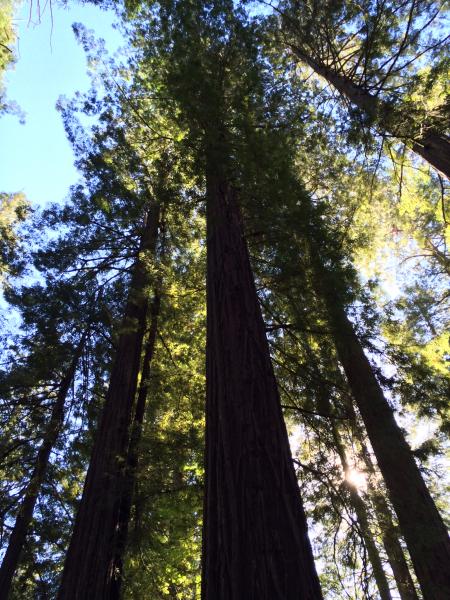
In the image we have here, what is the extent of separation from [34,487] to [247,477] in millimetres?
5576

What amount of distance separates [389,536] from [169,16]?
8.46 m

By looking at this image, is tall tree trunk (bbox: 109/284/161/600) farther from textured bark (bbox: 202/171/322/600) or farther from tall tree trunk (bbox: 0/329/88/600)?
textured bark (bbox: 202/171/322/600)

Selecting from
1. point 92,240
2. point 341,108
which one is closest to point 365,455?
point 92,240

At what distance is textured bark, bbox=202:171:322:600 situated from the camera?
2.01 meters

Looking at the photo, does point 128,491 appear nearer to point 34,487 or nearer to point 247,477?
point 34,487

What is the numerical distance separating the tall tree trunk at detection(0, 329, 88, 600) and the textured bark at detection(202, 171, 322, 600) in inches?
156

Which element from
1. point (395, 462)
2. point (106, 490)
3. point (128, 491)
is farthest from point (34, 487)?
point (395, 462)

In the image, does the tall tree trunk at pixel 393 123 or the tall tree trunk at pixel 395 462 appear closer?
the tall tree trunk at pixel 395 462

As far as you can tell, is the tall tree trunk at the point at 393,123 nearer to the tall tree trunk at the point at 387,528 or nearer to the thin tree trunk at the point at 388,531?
the tall tree trunk at the point at 387,528

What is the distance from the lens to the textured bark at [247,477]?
201cm

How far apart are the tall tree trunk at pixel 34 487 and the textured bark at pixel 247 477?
3952mm

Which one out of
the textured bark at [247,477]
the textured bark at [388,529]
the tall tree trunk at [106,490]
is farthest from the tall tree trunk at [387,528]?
the tall tree trunk at [106,490]

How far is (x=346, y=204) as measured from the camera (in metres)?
8.53

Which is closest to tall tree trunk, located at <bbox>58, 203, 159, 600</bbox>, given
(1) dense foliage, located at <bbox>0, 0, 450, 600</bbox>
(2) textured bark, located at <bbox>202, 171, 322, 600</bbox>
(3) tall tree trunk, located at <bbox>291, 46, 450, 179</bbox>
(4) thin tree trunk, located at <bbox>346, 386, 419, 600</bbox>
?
(1) dense foliage, located at <bbox>0, 0, 450, 600</bbox>
